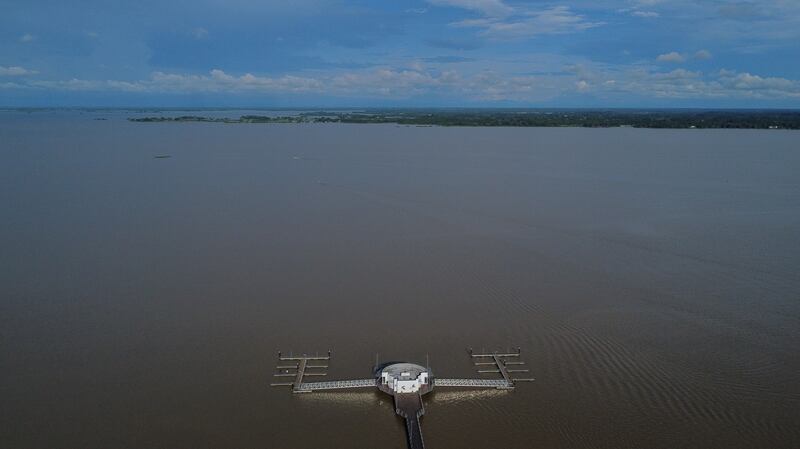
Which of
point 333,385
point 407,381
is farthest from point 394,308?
point 407,381

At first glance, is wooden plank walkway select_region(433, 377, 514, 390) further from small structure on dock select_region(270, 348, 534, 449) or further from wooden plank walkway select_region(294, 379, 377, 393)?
wooden plank walkway select_region(294, 379, 377, 393)

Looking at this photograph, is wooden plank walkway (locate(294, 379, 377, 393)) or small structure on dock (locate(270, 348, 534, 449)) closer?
small structure on dock (locate(270, 348, 534, 449))

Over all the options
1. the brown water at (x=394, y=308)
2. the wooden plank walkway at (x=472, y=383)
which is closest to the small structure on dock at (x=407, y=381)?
the wooden plank walkway at (x=472, y=383)

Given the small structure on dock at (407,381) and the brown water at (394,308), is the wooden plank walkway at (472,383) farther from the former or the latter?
the brown water at (394,308)

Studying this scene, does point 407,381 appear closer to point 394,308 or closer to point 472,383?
point 472,383

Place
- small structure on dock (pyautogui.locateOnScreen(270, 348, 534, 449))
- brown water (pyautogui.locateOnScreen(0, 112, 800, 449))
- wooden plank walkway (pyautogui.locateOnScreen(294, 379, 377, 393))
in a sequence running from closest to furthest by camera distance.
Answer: brown water (pyautogui.locateOnScreen(0, 112, 800, 449)) → small structure on dock (pyautogui.locateOnScreen(270, 348, 534, 449)) → wooden plank walkway (pyautogui.locateOnScreen(294, 379, 377, 393))

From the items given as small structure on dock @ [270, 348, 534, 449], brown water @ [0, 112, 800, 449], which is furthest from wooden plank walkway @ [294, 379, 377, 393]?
brown water @ [0, 112, 800, 449]
